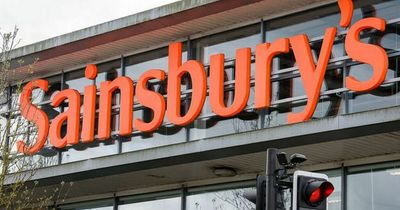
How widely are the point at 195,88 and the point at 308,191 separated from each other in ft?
28.6

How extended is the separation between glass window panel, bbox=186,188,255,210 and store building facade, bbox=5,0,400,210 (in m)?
0.02

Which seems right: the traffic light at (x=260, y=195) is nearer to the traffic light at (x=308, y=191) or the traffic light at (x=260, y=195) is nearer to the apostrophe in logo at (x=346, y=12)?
the traffic light at (x=308, y=191)

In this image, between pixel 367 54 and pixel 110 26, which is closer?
pixel 367 54

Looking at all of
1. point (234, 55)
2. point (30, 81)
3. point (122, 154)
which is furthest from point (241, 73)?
point (30, 81)

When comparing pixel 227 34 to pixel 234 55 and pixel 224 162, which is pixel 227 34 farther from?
pixel 224 162

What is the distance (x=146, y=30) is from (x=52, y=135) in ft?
10.7

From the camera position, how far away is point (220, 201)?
782 inches

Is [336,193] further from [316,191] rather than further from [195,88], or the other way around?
[316,191]

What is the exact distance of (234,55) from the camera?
1866 cm

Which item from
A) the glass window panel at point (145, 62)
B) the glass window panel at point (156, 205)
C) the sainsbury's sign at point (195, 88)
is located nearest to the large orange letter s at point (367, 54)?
the sainsbury's sign at point (195, 88)

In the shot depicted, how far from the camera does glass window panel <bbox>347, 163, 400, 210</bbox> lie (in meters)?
17.1

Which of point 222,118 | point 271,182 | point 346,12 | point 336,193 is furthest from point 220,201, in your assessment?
point 271,182

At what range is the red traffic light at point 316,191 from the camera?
402 inches

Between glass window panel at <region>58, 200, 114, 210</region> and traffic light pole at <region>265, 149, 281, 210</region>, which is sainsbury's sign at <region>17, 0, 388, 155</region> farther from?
traffic light pole at <region>265, 149, 281, 210</region>
